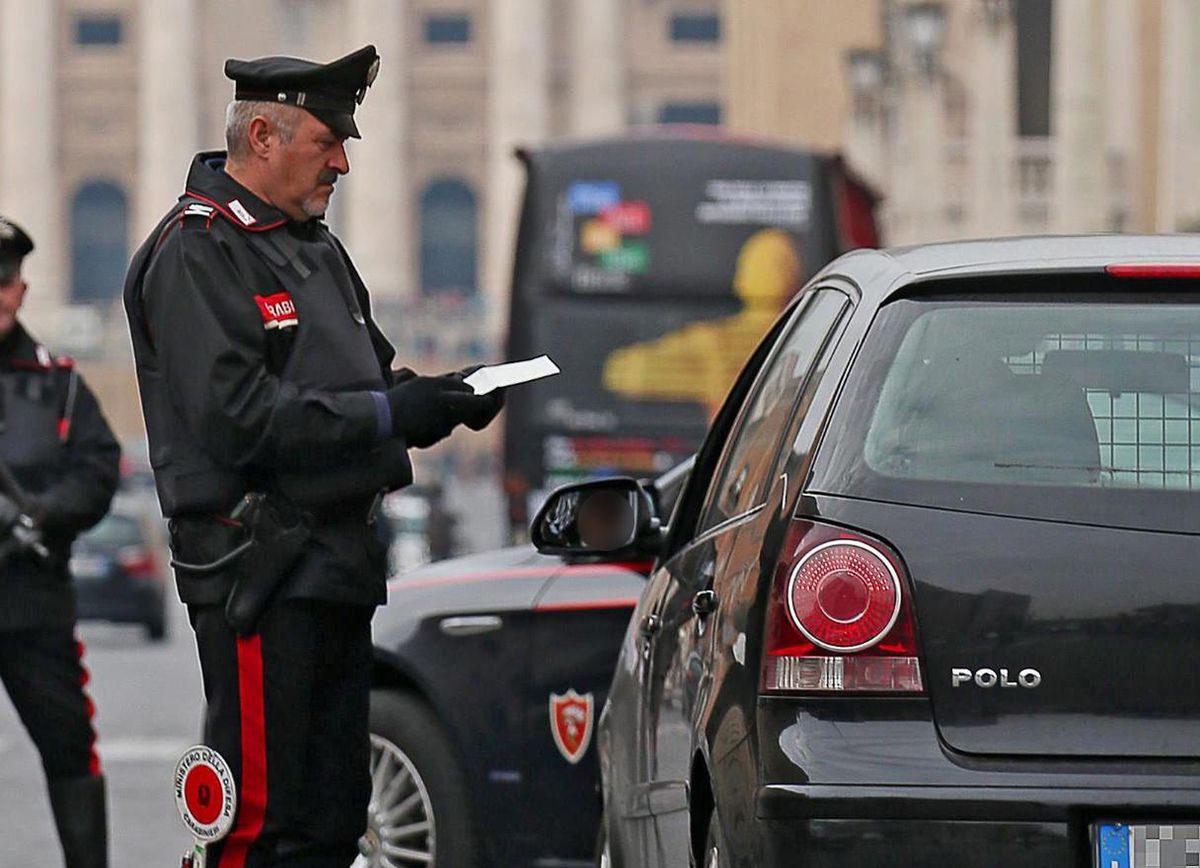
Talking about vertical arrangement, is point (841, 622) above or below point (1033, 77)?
below

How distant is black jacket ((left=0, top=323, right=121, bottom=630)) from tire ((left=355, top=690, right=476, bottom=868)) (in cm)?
82

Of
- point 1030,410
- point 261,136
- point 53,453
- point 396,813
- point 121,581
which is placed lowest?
point 121,581

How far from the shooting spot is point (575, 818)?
7113 millimetres

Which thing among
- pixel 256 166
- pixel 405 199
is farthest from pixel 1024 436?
pixel 405 199

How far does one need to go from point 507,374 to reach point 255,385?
504 mm

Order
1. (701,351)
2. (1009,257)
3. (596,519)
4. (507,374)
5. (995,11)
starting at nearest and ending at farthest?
(1009,257), (507,374), (596,519), (701,351), (995,11)

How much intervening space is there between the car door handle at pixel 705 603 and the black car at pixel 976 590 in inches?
2.8

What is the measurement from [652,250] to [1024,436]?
1705 centimetres

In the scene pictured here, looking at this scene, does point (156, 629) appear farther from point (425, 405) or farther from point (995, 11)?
point (425, 405)

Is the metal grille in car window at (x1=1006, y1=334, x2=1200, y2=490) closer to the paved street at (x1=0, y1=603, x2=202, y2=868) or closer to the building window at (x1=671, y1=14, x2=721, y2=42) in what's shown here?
the paved street at (x1=0, y1=603, x2=202, y2=868)

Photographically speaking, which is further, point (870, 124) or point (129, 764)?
point (870, 124)

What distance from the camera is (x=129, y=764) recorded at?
1312cm

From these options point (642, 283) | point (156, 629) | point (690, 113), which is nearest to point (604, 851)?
point (642, 283)

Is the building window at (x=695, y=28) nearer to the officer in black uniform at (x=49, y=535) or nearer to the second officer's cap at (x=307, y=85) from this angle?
the officer in black uniform at (x=49, y=535)
